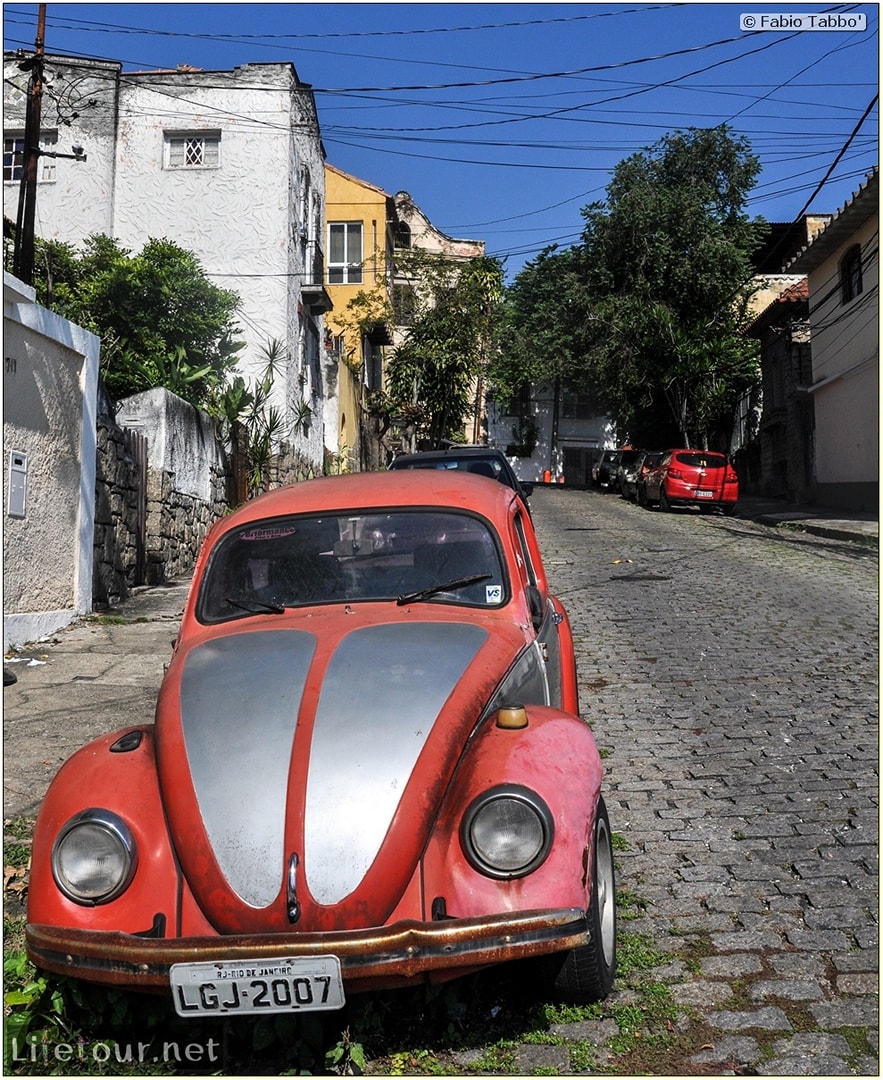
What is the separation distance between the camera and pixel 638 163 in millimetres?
38969

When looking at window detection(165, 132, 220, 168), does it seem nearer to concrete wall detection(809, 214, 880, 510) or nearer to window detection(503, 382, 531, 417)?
concrete wall detection(809, 214, 880, 510)

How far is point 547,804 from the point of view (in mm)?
3100

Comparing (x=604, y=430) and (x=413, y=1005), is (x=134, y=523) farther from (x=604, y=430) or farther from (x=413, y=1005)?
(x=604, y=430)

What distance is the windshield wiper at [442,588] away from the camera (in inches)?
166

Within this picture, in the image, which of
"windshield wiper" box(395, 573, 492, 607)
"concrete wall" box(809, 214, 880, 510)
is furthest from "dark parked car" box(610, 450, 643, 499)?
"windshield wiper" box(395, 573, 492, 607)

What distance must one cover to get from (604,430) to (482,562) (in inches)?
1943

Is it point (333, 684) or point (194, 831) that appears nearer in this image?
point (194, 831)

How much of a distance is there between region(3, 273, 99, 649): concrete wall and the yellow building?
21909 millimetres

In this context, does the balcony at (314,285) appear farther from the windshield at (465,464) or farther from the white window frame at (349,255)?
the windshield at (465,464)

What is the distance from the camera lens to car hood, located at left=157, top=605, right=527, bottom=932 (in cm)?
293

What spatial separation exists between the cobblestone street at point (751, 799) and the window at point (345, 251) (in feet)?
79.1

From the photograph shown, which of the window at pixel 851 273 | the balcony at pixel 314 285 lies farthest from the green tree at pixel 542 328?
the balcony at pixel 314 285

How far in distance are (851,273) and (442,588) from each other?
24.7 m

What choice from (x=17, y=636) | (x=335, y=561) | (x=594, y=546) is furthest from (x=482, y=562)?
(x=594, y=546)
